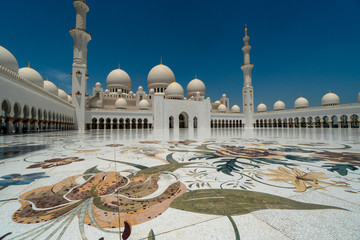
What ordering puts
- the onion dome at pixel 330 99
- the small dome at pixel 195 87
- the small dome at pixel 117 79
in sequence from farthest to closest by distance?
1. the small dome at pixel 195 87
2. the small dome at pixel 117 79
3. the onion dome at pixel 330 99

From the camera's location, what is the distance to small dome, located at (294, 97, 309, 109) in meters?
22.7

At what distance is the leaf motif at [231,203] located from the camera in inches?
36.2

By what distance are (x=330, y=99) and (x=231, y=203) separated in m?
26.9

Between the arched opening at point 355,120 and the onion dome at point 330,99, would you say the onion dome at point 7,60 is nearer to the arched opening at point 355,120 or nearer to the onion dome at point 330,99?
the arched opening at point 355,120

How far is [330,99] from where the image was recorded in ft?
66.6

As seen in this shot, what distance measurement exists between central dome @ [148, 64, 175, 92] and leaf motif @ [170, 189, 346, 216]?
23654 millimetres

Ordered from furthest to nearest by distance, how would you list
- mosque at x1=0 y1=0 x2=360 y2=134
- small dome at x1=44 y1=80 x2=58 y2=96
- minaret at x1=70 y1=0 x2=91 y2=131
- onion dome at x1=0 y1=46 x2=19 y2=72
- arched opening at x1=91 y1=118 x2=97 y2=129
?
arched opening at x1=91 y1=118 x2=97 y2=129 < minaret at x1=70 y1=0 x2=91 y2=131 < small dome at x1=44 y1=80 x2=58 y2=96 < mosque at x1=0 y1=0 x2=360 y2=134 < onion dome at x1=0 y1=46 x2=19 y2=72

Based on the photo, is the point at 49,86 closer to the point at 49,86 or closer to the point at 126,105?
the point at 49,86

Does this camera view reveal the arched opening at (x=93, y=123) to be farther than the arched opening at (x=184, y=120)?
No

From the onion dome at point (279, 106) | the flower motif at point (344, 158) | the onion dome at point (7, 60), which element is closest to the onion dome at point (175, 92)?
the onion dome at point (7, 60)

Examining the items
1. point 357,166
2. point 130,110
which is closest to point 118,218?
point 357,166

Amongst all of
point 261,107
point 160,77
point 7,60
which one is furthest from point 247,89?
point 7,60

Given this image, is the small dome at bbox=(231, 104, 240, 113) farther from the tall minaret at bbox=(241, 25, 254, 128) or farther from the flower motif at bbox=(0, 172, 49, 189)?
the flower motif at bbox=(0, 172, 49, 189)

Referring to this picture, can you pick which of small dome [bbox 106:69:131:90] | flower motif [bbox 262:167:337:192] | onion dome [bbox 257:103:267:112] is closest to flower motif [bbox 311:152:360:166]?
flower motif [bbox 262:167:337:192]
